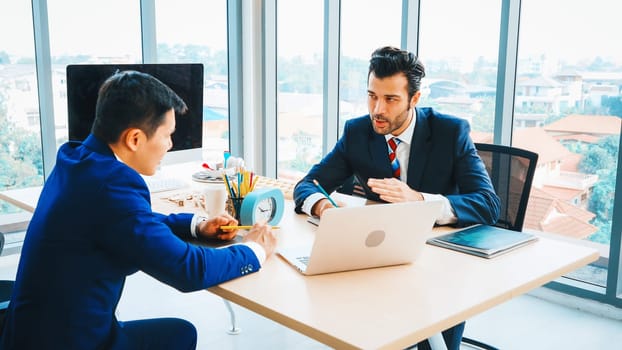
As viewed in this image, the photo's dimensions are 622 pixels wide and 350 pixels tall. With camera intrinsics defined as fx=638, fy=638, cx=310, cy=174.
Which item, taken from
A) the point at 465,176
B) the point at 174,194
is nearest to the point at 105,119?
the point at 174,194

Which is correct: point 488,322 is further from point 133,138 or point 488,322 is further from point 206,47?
point 206,47

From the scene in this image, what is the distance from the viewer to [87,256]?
138cm

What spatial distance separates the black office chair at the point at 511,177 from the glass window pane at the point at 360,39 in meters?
1.59

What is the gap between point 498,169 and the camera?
7.27 ft

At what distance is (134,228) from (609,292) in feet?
7.88

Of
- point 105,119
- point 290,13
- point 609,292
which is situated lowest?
point 609,292

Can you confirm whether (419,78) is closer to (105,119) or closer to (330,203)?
(330,203)

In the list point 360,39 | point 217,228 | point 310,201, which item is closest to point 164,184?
point 310,201

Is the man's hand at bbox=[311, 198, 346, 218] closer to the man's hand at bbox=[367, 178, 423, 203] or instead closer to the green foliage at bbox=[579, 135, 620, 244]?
the man's hand at bbox=[367, 178, 423, 203]

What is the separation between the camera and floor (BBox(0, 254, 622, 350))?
8.78 ft

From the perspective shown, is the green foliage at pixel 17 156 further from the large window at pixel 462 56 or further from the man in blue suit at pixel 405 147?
the large window at pixel 462 56

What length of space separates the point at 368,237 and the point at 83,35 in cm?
277

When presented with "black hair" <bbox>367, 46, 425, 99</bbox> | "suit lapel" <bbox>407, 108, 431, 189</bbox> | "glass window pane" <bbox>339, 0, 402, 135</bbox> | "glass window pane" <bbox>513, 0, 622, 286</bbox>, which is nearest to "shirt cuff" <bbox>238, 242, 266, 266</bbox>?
"suit lapel" <bbox>407, 108, 431, 189</bbox>

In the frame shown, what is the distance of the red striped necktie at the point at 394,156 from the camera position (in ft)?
7.40
